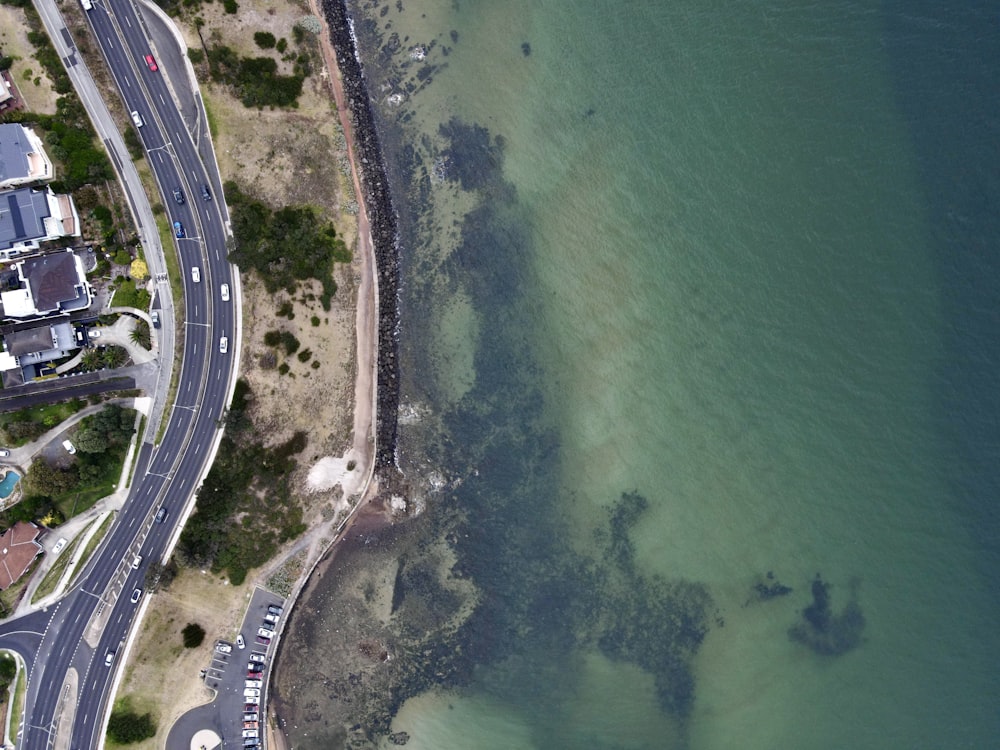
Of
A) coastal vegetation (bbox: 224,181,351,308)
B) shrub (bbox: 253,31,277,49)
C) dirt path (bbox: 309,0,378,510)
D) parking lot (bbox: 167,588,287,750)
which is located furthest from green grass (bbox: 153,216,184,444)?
parking lot (bbox: 167,588,287,750)

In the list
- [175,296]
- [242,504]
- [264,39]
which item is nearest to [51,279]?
[175,296]

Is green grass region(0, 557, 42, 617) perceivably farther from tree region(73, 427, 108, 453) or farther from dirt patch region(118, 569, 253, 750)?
tree region(73, 427, 108, 453)

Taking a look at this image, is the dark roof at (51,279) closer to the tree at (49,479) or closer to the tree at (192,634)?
the tree at (49,479)

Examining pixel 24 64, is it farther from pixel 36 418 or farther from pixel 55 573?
pixel 55 573

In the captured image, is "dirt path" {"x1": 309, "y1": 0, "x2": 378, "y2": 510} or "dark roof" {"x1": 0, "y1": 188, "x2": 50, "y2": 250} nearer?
"dark roof" {"x1": 0, "y1": 188, "x2": 50, "y2": 250}

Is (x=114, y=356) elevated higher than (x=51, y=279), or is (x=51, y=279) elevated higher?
(x=51, y=279)

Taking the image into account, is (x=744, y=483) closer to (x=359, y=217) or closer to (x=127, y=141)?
(x=359, y=217)
